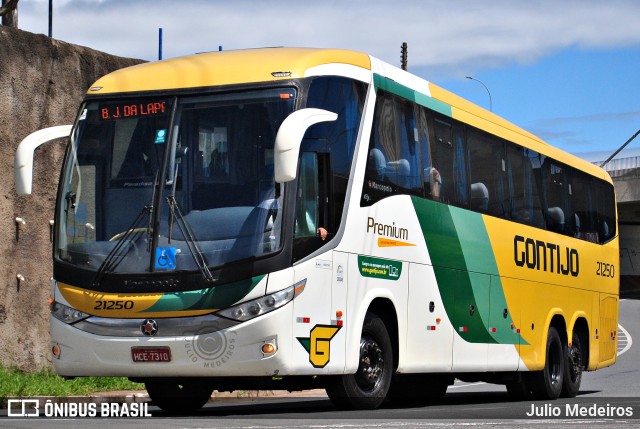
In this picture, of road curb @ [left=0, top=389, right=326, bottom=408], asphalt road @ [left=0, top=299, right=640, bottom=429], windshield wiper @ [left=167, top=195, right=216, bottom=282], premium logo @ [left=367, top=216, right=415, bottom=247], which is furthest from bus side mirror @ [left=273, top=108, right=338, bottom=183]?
road curb @ [left=0, top=389, right=326, bottom=408]

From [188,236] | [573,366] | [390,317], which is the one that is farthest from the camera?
[573,366]

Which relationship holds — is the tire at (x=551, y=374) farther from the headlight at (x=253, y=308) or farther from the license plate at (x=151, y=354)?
the license plate at (x=151, y=354)

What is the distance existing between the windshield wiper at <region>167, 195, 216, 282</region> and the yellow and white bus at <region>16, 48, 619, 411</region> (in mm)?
21

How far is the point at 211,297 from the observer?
1169 centimetres

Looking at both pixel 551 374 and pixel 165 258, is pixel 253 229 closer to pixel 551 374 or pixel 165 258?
pixel 165 258

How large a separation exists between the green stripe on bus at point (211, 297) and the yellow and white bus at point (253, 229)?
0.01 metres

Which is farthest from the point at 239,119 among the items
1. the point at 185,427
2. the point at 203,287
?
the point at 185,427

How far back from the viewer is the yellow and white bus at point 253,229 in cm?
1173

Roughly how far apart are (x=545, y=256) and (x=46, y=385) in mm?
7341

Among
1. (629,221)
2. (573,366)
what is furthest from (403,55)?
(573,366)

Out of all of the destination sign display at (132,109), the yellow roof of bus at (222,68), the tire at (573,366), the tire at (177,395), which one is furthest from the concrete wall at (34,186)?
the tire at (573,366)

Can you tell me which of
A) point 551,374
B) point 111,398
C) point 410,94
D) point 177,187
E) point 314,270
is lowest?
point 111,398

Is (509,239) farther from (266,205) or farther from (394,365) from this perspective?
(266,205)

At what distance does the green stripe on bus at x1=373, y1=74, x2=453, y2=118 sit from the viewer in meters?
13.7
